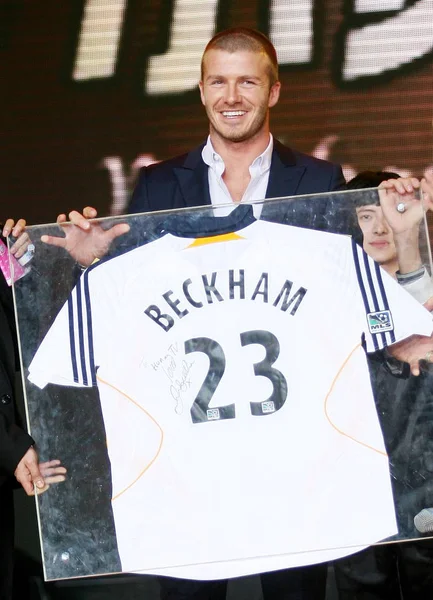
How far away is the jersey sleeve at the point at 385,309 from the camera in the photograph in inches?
101

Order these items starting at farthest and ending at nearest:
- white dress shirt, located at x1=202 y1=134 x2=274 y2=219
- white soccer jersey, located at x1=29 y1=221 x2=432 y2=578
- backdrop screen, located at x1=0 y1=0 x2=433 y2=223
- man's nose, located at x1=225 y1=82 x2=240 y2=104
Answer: backdrop screen, located at x1=0 y1=0 x2=433 y2=223, white dress shirt, located at x1=202 y1=134 x2=274 y2=219, man's nose, located at x1=225 y1=82 x2=240 y2=104, white soccer jersey, located at x1=29 y1=221 x2=432 y2=578

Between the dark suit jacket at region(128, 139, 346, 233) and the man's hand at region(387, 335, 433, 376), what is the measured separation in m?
0.54

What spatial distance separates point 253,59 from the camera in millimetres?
2861

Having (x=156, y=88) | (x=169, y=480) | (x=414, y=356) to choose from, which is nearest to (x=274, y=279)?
(x=414, y=356)

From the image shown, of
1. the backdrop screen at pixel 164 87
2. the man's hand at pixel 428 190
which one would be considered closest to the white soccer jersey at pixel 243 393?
the man's hand at pixel 428 190

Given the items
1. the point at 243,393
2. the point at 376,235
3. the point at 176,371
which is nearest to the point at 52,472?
the point at 176,371

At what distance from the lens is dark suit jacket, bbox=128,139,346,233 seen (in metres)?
2.90

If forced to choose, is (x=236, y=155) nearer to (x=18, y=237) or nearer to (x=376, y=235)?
(x=376, y=235)

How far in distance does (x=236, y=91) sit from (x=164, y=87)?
1.35 m

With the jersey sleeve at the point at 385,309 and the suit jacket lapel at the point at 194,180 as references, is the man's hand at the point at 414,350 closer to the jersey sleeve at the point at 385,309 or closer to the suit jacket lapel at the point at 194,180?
the jersey sleeve at the point at 385,309

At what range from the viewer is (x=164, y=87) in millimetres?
4145

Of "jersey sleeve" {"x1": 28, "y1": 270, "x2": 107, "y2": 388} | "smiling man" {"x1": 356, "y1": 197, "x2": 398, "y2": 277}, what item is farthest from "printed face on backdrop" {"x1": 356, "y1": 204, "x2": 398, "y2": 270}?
"jersey sleeve" {"x1": 28, "y1": 270, "x2": 107, "y2": 388}

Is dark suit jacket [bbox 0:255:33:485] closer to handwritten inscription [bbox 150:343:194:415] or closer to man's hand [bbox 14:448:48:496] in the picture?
man's hand [bbox 14:448:48:496]

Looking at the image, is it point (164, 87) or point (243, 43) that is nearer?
point (243, 43)
